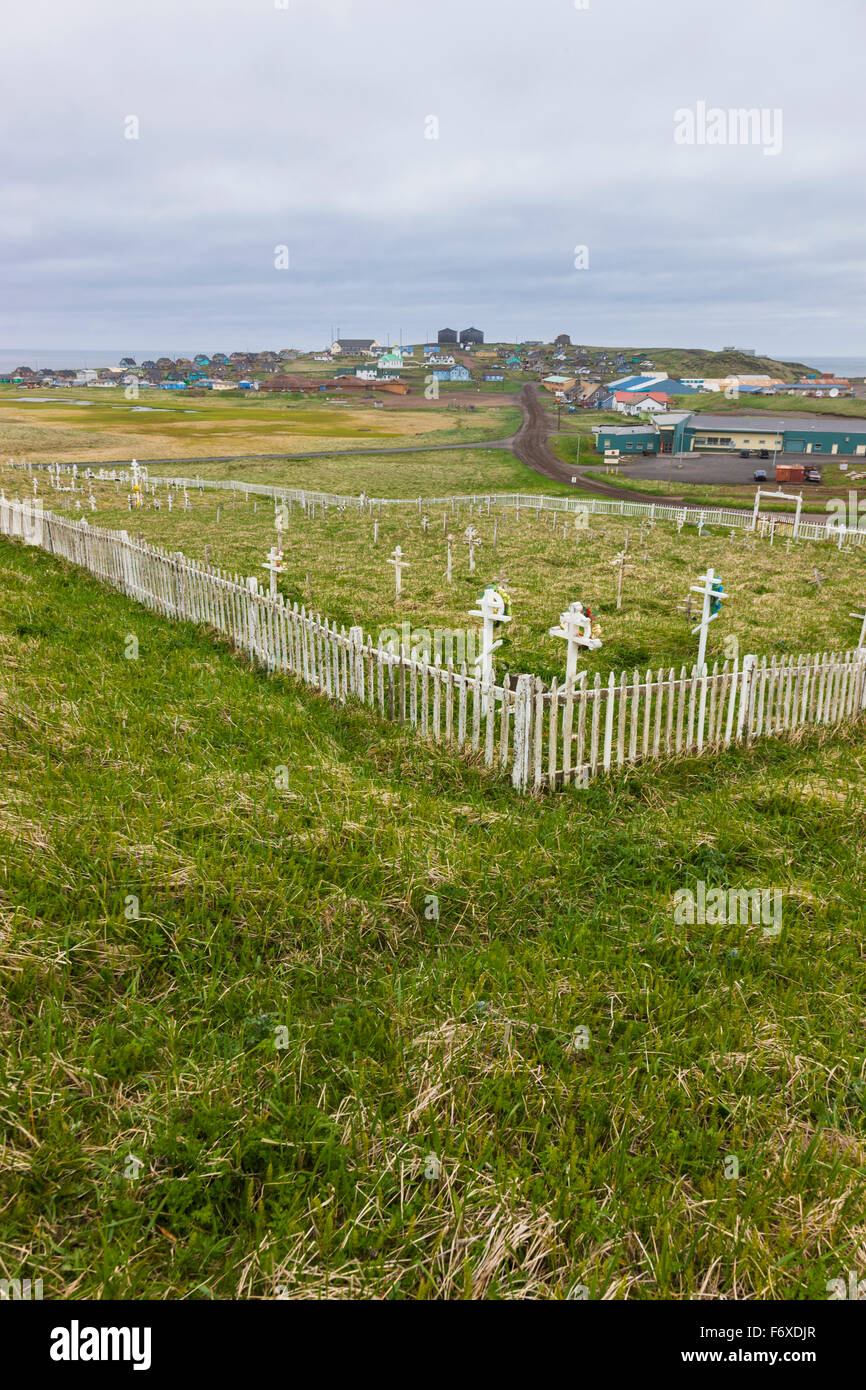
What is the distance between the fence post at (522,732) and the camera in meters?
7.08

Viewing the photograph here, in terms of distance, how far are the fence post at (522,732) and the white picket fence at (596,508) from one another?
24.3 meters

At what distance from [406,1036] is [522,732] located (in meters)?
3.65

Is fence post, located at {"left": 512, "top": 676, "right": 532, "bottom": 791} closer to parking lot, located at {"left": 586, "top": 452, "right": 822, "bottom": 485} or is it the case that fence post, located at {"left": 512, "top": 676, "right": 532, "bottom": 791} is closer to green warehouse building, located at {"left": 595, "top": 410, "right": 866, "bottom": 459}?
parking lot, located at {"left": 586, "top": 452, "right": 822, "bottom": 485}

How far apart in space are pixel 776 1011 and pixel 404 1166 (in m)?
2.27

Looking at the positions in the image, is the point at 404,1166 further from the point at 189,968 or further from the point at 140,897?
the point at 140,897

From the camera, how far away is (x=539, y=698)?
7141mm

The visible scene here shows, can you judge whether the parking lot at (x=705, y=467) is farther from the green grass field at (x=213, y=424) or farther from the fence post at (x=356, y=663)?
the fence post at (x=356, y=663)

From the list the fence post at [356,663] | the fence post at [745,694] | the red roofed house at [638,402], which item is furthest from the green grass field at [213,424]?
the fence post at [745,694]

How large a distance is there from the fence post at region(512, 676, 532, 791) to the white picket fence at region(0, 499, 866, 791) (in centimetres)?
1

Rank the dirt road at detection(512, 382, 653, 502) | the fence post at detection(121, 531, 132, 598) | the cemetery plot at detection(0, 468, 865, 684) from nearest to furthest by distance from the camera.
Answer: the cemetery plot at detection(0, 468, 865, 684) < the fence post at detection(121, 531, 132, 598) < the dirt road at detection(512, 382, 653, 502)

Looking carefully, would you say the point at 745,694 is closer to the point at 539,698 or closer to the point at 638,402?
the point at 539,698

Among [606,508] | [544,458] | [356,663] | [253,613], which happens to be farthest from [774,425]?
[356,663]

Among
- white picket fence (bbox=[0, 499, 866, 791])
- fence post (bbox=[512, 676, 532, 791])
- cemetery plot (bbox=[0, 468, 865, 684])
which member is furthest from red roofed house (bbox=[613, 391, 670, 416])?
fence post (bbox=[512, 676, 532, 791])

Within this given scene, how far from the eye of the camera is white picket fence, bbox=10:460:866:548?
2906cm
